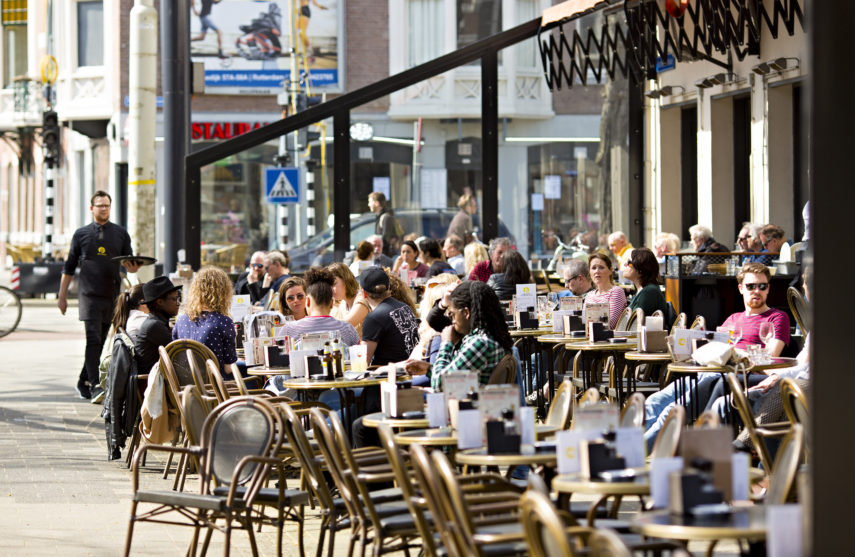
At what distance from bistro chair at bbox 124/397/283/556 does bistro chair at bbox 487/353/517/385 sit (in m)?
1.32

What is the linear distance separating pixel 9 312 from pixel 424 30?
22.1 m

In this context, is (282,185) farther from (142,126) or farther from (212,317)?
(212,317)

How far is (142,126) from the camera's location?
53.7 feet

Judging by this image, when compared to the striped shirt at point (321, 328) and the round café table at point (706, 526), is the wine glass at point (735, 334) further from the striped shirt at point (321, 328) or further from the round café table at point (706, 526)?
the round café table at point (706, 526)

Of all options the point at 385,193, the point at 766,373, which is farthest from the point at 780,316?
the point at 385,193

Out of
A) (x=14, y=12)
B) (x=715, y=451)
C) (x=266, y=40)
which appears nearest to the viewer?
(x=715, y=451)

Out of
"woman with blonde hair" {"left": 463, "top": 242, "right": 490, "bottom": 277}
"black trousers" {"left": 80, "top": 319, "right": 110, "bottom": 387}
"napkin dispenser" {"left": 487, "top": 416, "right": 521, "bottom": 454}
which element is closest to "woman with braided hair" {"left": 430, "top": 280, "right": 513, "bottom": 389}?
"napkin dispenser" {"left": 487, "top": 416, "right": 521, "bottom": 454}

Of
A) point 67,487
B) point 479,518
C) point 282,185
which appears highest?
point 282,185

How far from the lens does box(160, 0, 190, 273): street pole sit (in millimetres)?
16516

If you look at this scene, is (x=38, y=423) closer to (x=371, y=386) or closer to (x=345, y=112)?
(x=371, y=386)

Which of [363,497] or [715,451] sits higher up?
[715,451]

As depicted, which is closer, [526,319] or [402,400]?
[402,400]

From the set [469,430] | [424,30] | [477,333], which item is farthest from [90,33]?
[469,430]

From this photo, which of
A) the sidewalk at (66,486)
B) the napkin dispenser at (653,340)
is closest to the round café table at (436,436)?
the sidewalk at (66,486)
